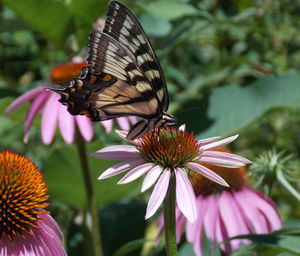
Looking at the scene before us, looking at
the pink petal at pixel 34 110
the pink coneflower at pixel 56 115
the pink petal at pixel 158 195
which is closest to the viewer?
the pink petal at pixel 158 195

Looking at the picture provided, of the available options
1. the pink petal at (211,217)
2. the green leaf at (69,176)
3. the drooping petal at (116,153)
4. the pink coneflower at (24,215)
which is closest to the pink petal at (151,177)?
the drooping petal at (116,153)

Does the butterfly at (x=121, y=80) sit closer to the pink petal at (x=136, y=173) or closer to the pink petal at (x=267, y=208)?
the pink petal at (x=136, y=173)

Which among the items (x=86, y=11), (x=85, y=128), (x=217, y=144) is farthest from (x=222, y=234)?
(x=86, y=11)

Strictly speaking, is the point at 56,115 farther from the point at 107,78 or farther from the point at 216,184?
the point at 216,184

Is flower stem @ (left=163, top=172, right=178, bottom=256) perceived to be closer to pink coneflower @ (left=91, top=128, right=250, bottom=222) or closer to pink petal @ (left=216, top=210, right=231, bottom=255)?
pink coneflower @ (left=91, top=128, right=250, bottom=222)

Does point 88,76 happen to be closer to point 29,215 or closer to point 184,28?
point 29,215

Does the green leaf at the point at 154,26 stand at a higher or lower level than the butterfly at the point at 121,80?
higher

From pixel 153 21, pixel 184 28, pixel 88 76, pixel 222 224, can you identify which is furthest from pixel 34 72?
pixel 222 224
